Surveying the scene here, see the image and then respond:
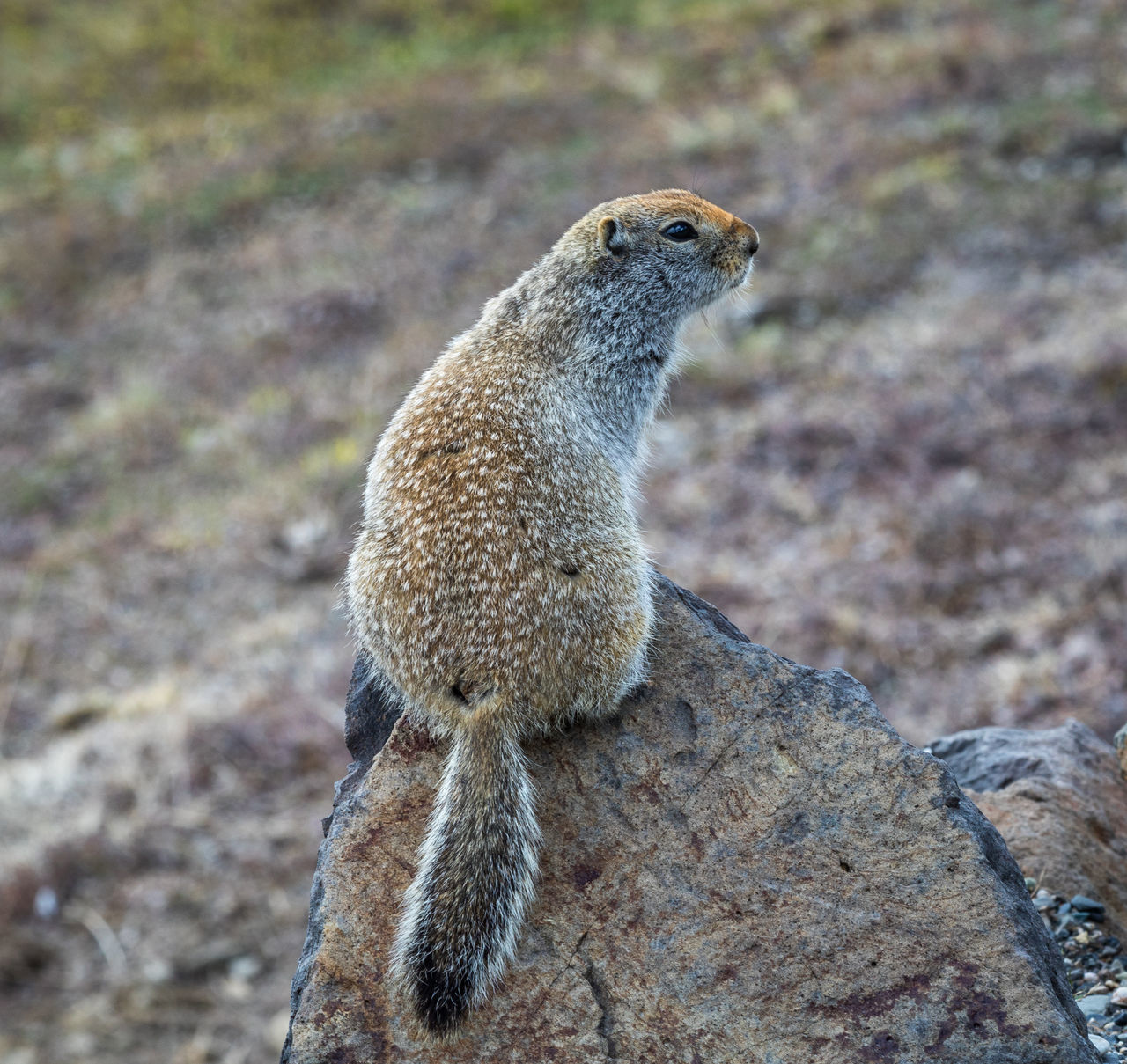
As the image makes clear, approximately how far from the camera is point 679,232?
569 centimetres

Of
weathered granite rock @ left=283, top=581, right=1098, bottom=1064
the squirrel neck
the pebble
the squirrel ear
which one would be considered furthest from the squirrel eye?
the pebble

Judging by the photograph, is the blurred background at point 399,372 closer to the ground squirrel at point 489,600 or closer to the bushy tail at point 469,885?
the ground squirrel at point 489,600

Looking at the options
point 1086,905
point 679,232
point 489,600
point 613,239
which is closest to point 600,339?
point 613,239

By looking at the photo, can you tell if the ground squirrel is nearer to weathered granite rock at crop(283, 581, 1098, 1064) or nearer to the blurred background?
weathered granite rock at crop(283, 581, 1098, 1064)

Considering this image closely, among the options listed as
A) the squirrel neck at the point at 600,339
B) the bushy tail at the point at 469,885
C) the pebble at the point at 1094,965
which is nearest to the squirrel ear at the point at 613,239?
the squirrel neck at the point at 600,339

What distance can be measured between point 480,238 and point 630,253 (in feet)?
45.1

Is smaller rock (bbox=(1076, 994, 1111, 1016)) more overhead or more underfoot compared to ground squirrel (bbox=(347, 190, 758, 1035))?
more underfoot

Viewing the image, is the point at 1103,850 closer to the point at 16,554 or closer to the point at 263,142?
the point at 16,554

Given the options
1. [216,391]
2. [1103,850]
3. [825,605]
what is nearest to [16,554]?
[216,391]

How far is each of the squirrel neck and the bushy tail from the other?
1633 millimetres

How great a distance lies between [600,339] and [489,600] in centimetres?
178

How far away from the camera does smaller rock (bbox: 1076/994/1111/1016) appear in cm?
409

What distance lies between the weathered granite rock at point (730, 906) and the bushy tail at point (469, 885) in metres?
0.10

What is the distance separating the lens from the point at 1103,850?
485 centimetres
